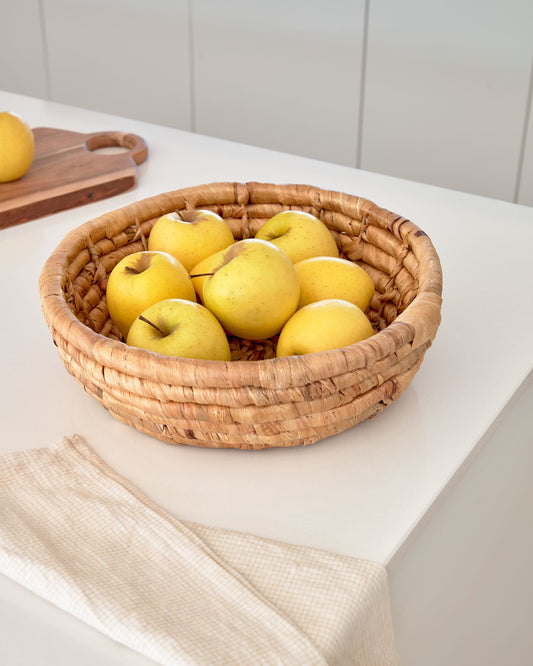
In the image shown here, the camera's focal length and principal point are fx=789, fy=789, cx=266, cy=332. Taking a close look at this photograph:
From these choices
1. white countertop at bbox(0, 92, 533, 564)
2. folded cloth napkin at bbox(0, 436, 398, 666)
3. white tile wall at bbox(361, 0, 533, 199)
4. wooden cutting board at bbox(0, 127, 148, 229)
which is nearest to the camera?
folded cloth napkin at bbox(0, 436, 398, 666)

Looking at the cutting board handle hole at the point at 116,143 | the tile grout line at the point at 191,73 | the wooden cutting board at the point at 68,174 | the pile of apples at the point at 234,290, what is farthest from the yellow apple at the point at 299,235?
the tile grout line at the point at 191,73

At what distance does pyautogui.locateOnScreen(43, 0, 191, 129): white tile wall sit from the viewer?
99.0 inches

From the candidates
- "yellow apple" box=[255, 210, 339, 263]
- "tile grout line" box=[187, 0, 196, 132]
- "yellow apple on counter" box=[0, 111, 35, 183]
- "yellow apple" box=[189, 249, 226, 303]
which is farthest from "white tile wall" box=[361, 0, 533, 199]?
"yellow apple" box=[189, 249, 226, 303]

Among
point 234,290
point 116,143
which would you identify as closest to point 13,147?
point 116,143

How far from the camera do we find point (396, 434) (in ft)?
2.18

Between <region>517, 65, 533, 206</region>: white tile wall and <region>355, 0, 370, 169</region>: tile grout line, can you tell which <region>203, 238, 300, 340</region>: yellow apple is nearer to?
<region>517, 65, 533, 206</region>: white tile wall

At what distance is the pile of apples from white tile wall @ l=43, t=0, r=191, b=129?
1.87m

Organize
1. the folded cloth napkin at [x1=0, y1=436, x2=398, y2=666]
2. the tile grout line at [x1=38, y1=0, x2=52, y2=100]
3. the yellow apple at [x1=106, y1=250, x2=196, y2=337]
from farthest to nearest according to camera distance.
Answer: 1. the tile grout line at [x1=38, y1=0, x2=52, y2=100]
2. the yellow apple at [x1=106, y1=250, x2=196, y2=337]
3. the folded cloth napkin at [x1=0, y1=436, x2=398, y2=666]

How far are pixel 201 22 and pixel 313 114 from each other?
18.4 inches

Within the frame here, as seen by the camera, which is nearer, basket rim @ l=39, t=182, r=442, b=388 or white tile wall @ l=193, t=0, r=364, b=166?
basket rim @ l=39, t=182, r=442, b=388

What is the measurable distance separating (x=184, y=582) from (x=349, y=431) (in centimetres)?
22

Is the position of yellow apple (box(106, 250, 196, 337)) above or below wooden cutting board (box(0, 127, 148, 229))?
above

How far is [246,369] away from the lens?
549 millimetres

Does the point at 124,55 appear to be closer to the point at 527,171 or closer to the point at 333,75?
the point at 333,75
